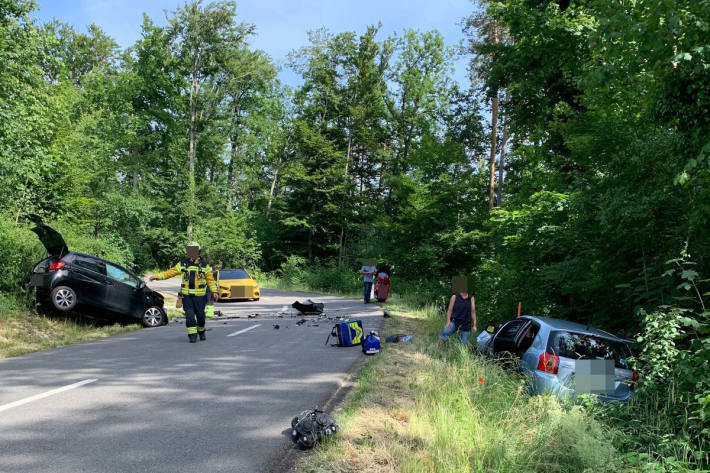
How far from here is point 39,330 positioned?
33.2ft

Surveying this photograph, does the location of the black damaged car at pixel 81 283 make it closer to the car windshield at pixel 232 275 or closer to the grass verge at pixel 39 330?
the grass verge at pixel 39 330

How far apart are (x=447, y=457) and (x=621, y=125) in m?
8.61

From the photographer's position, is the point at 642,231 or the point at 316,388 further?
the point at 642,231

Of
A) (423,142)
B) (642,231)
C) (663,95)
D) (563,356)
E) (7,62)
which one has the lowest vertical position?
(563,356)

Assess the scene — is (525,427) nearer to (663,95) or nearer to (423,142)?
(663,95)

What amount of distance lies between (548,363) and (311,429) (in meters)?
3.45

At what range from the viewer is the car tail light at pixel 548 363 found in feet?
19.9

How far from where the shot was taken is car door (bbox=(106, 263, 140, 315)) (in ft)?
37.3

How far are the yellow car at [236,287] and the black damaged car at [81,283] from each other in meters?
9.02

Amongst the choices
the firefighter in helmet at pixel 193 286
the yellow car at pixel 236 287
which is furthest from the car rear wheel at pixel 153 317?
the yellow car at pixel 236 287

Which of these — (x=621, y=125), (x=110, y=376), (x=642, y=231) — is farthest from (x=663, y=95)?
(x=110, y=376)

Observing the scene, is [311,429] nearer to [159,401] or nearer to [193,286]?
[159,401]

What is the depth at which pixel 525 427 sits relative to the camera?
477 cm

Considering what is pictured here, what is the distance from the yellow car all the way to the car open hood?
10.2 metres
